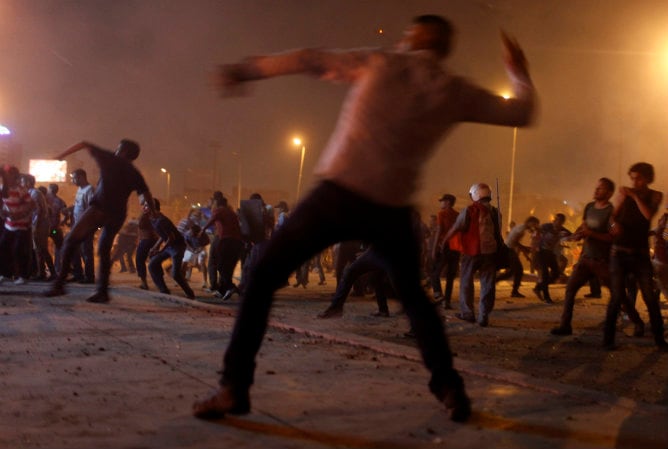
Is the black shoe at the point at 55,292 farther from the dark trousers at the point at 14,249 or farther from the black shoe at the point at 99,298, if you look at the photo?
the dark trousers at the point at 14,249

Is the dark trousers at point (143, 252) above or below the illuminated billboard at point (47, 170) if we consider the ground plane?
below

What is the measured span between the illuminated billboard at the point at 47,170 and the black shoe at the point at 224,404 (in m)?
81.3

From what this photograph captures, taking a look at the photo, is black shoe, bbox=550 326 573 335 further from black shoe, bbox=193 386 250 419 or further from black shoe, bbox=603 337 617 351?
black shoe, bbox=193 386 250 419

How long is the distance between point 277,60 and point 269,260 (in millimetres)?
868

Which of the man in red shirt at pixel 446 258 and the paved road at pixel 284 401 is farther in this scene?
the man in red shirt at pixel 446 258

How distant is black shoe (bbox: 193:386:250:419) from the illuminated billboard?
81255 mm

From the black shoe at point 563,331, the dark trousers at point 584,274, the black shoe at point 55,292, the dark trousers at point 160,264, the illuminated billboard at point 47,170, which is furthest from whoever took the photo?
the illuminated billboard at point 47,170

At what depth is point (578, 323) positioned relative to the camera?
9875 mm

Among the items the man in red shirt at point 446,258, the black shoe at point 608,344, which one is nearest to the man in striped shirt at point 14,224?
the man in red shirt at point 446,258

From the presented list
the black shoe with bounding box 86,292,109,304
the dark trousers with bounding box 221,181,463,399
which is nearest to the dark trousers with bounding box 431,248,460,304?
the black shoe with bounding box 86,292,109,304

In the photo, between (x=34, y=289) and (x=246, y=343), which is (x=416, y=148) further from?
(x=34, y=289)

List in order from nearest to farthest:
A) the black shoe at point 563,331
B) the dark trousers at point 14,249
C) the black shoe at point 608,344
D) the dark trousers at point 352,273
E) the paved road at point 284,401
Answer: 1. the paved road at point 284,401
2. the black shoe at point 608,344
3. the black shoe at point 563,331
4. the dark trousers at point 352,273
5. the dark trousers at point 14,249

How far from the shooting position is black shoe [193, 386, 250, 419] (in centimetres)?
350

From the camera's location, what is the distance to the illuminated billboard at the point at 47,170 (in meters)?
81.1
